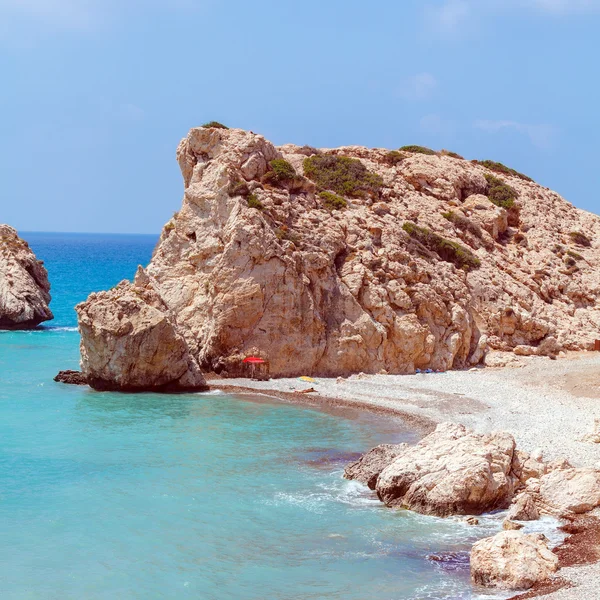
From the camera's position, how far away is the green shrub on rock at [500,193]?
58.1 metres

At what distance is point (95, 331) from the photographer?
3712 centimetres

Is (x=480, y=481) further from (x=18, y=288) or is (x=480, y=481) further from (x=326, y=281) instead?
(x=18, y=288)

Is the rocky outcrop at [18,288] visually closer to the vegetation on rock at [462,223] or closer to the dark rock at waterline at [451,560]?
the vegetation on rock at [462,223]

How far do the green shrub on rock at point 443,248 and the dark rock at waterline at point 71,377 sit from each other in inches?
821

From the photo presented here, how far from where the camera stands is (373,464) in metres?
25.1

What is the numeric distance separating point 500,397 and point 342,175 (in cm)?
2022

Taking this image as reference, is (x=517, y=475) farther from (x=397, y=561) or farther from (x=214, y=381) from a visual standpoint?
(x=214, y=381)

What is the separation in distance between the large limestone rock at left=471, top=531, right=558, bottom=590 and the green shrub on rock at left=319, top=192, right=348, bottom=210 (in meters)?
31.3

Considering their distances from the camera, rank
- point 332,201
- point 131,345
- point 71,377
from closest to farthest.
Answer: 1. point 131,345
2. point 71,377
3. point 332,201

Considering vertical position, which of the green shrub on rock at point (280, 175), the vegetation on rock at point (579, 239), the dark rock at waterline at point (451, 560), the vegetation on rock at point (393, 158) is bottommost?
the dark rock at waterline at point (451, 560)

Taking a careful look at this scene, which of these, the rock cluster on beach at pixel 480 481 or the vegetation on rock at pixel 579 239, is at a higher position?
the vegetation on rock at pixel 579 239

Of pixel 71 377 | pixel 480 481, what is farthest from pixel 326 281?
pixel 480 481

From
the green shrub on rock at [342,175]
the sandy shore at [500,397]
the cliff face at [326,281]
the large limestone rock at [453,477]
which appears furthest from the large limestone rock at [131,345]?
the large limestone rock at [453,477]

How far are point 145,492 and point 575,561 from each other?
1232 centimetres
